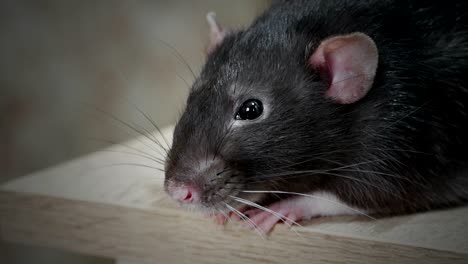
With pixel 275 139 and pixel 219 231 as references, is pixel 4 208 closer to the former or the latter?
pixel 219 231

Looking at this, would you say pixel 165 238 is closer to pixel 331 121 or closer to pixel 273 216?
pixel 273 216

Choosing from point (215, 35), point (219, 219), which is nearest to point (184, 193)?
point (219, 219)

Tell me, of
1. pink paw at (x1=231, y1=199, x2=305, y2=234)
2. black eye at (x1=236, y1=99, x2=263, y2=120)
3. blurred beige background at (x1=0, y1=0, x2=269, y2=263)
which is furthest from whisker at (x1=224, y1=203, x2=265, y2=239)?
blurred beige background at (x1=0, y1=0, x2=269, y2=263)

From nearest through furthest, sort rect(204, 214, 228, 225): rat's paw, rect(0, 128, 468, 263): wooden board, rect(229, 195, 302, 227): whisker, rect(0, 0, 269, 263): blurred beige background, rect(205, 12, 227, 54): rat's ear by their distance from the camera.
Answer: rect(0, 128, 468, 263): wooden board → rect(229, 195, 302, 227): whisker → rect(204, 214, 228, 225): rat's paw → rect(205, 12, 227, 54): rat's ear → rect(0, 0, 269, 263): blurred beige background

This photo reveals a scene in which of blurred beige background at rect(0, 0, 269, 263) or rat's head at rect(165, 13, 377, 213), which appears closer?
rat's head at rect(165, 13, 377, 213)

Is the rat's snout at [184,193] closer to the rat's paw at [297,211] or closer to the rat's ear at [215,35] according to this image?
the rat's paw at [297,211]

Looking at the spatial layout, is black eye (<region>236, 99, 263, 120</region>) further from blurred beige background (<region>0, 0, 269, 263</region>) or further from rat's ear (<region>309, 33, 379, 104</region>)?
blurred beige background (<region>0, 0, 269, 263</region>)
